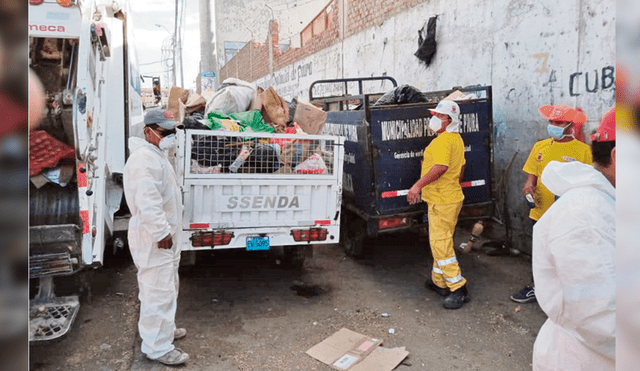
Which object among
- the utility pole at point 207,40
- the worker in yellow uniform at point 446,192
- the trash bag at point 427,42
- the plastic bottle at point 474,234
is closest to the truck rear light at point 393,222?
the worker in yellow uniform at point 446,192

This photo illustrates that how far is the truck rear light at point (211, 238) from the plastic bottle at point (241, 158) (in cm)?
55

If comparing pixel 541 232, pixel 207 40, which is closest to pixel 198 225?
pixel 541 232

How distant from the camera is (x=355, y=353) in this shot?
11.2ft

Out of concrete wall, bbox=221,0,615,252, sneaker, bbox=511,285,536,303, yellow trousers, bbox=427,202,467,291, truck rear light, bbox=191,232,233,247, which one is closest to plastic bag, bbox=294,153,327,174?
truck rear light, bbox=191,232,233,247

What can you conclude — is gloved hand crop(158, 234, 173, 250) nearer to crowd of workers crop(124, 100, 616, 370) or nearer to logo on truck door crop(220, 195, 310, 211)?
crowd of workers crop(124, 100, 616, 370)

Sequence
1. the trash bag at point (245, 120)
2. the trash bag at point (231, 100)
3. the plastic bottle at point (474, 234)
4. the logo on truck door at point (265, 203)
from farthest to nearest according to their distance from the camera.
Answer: the plastic bottle at point (474, 234)
the trash bag at point (231, 100)
the trash bag at point (245, 120)
the logo on truck door at point (265, 203)

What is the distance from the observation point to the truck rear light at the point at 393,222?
4.77m

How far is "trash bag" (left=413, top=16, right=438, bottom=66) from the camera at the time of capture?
728 centimetres

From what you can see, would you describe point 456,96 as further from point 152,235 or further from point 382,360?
point 152,235

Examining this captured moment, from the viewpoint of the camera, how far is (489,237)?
6039mm

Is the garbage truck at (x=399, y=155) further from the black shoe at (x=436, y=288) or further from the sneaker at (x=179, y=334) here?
the sneaker at (x=179, y=334)

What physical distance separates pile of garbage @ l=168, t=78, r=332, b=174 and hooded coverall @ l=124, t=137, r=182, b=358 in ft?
2.13

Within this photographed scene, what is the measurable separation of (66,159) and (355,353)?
9.21 feet

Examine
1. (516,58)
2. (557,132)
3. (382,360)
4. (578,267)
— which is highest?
(516,58)
